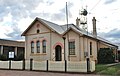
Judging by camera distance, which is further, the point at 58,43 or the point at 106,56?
the point at 106,56

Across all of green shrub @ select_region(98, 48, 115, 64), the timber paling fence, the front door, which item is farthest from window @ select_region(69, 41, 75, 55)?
the timber paling fence

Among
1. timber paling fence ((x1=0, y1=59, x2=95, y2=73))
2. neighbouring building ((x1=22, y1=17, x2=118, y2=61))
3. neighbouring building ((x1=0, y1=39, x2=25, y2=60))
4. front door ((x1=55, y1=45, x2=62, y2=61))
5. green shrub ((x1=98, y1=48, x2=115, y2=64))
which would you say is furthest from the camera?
neighbouring building ((x1=0, y1=39, x2=25, y2=60))

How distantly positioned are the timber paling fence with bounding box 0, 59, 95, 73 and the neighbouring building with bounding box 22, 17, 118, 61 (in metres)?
6.46

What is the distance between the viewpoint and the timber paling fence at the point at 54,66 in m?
20.8

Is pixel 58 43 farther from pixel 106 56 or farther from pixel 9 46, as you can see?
pixel 9 46

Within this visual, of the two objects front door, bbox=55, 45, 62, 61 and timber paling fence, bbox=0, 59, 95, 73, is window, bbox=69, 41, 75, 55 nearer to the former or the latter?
front door, bbox=55, 45, 62, 61

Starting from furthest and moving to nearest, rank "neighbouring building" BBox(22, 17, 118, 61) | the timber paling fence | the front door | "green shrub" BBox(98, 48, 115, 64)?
the front door
"green shrub" BBox(98, 48, 115, 64)
"neighbouring building" BBox(22, 17, 118, 61)
the timber paling fence

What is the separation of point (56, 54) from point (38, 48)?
10.3 feet

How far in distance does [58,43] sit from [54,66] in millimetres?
8687

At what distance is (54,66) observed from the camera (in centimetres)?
2258

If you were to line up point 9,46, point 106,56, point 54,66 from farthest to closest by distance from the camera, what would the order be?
point 9,46 < point 106,56 < point 54,66

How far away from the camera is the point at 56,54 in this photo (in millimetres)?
31828

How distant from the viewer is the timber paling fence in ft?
68.2

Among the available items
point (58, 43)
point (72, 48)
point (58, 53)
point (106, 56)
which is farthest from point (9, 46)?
point (106, 56)
